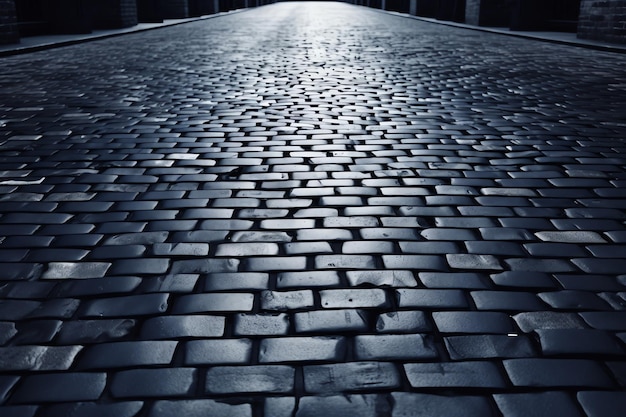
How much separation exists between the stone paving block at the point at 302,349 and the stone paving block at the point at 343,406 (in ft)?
0.66

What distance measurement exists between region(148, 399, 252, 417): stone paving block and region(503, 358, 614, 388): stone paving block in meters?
0.86

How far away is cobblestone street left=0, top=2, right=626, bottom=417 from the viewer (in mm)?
1815

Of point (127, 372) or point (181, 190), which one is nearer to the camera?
point (127, 372)

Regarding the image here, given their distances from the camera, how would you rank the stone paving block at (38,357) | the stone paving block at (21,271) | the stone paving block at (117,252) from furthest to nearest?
the stone paving block at (117,252) → the stone paving block at (21,271) → the stone paving block at (38,357)

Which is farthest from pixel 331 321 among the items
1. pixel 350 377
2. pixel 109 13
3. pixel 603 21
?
pixel 109 13

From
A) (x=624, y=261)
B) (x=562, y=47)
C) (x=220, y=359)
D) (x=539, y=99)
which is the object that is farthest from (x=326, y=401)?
(x=562, y=47)

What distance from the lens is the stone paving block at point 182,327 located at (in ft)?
6.86

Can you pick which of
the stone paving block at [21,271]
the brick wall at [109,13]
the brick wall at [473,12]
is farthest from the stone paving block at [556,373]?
the brick wall at [473,12]

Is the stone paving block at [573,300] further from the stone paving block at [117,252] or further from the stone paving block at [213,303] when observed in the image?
the stone paving block at [117,252]

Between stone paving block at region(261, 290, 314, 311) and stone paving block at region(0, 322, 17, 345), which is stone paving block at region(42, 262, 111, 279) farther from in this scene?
stone paving block at region(261, 290, 314, 311)

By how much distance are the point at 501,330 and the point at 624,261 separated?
98 centimetres


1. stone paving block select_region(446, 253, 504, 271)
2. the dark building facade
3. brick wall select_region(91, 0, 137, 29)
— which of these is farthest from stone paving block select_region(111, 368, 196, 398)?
brick wall select_region(91, 0, 137, 29)

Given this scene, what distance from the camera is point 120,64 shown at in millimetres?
10266

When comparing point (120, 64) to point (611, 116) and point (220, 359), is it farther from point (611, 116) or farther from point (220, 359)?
point (220, 359)
